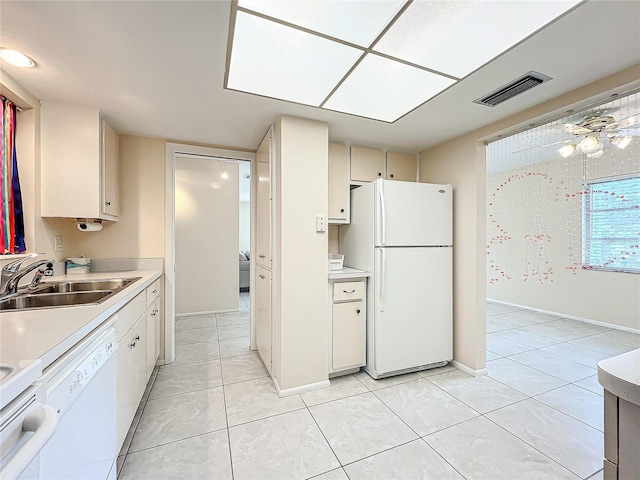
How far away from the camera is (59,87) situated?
177 centimetres

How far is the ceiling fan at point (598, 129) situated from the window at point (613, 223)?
2.81 ft

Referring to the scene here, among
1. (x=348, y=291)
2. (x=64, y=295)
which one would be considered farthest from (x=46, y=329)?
(x=348, y=291)

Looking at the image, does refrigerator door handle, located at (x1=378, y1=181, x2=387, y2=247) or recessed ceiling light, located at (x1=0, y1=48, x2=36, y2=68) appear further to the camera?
refrigerator door handle, located at (x1=378, y1=181, x2=387, y2=247)

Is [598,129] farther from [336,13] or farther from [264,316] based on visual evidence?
[264,316]

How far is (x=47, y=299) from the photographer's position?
5.50ft

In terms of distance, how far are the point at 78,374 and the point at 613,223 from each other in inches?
189

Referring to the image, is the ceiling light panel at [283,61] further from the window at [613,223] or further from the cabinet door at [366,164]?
the window at [613,223]

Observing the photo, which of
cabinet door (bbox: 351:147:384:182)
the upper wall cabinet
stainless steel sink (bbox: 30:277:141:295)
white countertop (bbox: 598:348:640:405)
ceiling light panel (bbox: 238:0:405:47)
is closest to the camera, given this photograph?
white countertop (bbox: 598:348:640:405)

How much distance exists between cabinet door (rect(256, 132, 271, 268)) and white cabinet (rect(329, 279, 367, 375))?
27.4 inches

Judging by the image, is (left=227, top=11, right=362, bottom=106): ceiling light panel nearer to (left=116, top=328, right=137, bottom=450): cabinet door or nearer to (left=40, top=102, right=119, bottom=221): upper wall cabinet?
(left=40, top=102, right=119, bottom=221): upper wall cabinet

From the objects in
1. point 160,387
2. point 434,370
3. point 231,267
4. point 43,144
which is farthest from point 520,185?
point 43,144

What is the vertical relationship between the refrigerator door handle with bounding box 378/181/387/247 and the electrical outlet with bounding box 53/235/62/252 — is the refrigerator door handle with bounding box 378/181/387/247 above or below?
above

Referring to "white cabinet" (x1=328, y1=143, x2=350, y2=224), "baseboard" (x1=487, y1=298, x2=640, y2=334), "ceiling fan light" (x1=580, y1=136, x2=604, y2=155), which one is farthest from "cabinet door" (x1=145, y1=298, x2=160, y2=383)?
"baseboard" (x1=487, y1=298, x2=640, y2=334)

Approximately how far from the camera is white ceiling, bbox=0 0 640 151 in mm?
1210
